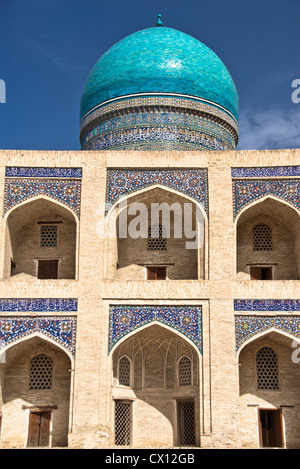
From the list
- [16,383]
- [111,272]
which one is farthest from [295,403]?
[16,383]

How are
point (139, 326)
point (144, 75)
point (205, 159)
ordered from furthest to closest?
point (144, 75)
point (205, 159)
point (139, 326)

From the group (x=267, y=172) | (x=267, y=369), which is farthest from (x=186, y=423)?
(x=267, y=172)

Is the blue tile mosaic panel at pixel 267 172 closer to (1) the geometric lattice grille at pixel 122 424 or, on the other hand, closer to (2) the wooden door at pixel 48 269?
(2) the wooden door at pixel 48 269

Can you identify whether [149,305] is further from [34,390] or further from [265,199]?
[265,199]

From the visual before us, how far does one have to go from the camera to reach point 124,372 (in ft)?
44.6

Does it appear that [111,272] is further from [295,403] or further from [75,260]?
[295,403]

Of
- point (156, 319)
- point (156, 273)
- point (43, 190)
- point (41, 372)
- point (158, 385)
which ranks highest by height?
point (43, 190)

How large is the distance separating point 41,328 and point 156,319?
202cm

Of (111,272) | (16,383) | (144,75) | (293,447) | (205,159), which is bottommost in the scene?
(293,447)

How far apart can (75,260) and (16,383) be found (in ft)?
8.15

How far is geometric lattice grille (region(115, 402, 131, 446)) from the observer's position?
13172mm

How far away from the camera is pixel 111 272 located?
1353cm

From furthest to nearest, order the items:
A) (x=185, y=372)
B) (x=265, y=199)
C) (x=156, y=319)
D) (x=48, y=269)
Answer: (x=48, y=269)
(x=265, y=199)
(x=185, y=372)
(x=156, y=319)

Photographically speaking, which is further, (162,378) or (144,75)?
(144,75)
